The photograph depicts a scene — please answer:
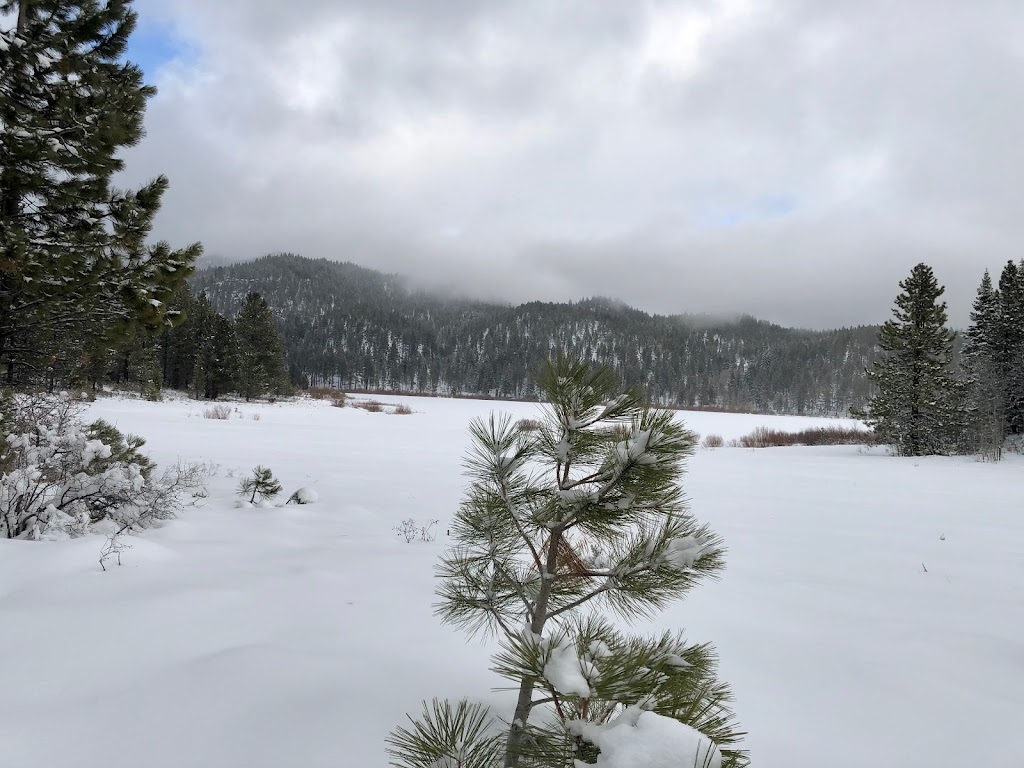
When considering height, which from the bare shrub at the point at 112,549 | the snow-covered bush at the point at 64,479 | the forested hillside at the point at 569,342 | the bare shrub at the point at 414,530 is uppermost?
the forested hillside at the point at 569,342

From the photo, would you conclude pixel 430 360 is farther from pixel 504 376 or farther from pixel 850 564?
pixel 850 564

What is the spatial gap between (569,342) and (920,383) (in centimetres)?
8168

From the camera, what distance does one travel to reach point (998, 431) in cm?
1766

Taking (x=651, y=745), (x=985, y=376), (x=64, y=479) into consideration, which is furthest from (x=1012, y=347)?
(x=64, y=479)

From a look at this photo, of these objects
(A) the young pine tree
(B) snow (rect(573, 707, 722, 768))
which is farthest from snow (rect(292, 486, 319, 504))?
(B) snow (rect(573, 707, 722, 768))

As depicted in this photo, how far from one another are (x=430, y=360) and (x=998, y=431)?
122m

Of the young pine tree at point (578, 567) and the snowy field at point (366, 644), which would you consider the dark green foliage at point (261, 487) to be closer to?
the snowy field at point (366, 644)

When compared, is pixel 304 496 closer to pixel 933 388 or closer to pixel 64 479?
pixel 64 479

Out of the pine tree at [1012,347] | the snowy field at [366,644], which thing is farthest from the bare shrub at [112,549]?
the pine tree at [1012,347]

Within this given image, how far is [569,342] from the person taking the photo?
10119 cm

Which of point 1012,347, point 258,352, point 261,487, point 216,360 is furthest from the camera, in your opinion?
point 258,352

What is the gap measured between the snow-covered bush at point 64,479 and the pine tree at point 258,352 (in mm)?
38830

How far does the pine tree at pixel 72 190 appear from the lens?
16.5ft

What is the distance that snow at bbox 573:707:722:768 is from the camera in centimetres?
106
